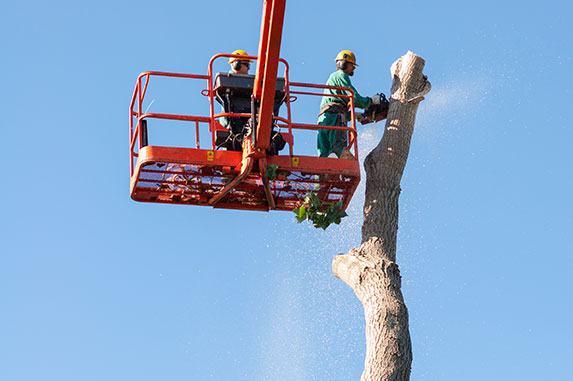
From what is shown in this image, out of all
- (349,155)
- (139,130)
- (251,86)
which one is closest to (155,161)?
(139,130)

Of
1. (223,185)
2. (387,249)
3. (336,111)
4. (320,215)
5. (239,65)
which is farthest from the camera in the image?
(336,111)

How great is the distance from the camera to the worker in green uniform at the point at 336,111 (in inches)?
582

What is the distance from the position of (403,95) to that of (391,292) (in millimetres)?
3124

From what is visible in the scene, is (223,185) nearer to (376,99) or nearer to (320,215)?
(320,215)

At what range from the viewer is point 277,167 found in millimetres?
13375

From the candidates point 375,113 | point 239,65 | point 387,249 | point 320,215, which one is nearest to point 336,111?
point 375,113

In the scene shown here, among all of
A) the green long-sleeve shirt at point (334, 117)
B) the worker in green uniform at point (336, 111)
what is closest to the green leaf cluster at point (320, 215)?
the worker in green uniform at point (336, 111)

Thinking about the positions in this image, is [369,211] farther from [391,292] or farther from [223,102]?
[223,102]

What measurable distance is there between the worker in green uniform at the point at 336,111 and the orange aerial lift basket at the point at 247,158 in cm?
30

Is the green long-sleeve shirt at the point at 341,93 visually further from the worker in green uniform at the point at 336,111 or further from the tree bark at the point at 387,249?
the tree bark at the point at 387,249

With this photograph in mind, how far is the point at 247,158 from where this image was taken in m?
13.2

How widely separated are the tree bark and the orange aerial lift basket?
41 cm

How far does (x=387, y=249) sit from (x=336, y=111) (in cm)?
255

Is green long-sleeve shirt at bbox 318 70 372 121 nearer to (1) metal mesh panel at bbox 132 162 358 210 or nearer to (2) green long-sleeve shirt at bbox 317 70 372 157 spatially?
(2) green long-sleeve shirt at bbox 317 70 372 157
